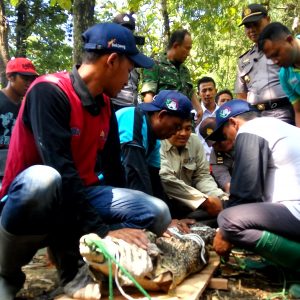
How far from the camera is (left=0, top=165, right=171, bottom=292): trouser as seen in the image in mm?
1994

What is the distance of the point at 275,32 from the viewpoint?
12.0 feet

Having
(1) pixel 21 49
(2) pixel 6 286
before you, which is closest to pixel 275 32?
(2) pixel 6 286

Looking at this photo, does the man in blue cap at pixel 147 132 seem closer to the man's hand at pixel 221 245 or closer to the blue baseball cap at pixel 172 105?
the blue baseball cap at pixel 172 105

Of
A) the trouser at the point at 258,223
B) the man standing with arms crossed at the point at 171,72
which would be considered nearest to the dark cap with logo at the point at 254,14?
the man standing with arms crossed at the point at 171,72

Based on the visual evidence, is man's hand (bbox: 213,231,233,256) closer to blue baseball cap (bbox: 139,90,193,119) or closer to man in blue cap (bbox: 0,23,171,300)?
man in blue cap (bbox: 0,23,171,300)

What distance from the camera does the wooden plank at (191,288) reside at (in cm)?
212

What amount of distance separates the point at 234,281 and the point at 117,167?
991 millimetres

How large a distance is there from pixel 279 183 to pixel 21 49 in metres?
13.0

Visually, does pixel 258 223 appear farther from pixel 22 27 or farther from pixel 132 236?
pixel 22 27

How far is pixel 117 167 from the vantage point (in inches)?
110

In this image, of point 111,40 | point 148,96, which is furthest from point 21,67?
point 111,40

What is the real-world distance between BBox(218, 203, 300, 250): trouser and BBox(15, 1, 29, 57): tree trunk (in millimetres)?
12992

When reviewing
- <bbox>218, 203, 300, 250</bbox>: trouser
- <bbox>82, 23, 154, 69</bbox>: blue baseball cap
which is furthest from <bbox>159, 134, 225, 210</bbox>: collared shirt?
<bbox>82, 23, 154, 69</bbox>: blue baseball cap

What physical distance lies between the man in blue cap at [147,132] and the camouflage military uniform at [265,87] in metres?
1.29
